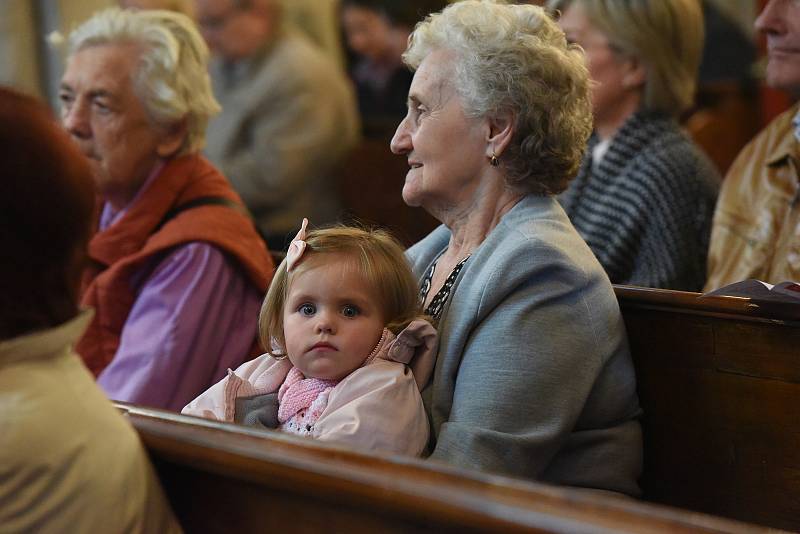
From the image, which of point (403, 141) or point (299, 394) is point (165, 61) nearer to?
point (403, 141)

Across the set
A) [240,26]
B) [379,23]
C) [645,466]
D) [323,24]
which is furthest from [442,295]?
[323,24]

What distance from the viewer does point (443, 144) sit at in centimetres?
225

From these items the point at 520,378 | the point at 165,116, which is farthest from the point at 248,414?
the point at 165,116

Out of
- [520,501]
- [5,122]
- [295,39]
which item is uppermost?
[5,122]

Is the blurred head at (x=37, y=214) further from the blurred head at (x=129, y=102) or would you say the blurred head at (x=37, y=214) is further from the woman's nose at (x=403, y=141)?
the blurred head at (x=129, y=102)

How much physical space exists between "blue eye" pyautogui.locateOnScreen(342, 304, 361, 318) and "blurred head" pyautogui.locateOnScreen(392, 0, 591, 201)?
34cm

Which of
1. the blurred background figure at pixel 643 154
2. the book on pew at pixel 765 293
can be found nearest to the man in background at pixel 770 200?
the blurred background figure at pixel 643 154

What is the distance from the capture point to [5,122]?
1.42m

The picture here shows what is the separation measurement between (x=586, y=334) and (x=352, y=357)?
1.36ft

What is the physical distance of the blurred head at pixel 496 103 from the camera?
7.12ft

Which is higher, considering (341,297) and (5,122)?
(5,122)

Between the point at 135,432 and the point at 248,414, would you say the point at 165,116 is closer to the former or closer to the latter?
A: the point at 248,414

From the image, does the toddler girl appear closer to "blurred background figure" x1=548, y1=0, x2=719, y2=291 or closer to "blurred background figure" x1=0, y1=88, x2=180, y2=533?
"blurred background figure" x1=0, y1=88, x2=180, y2=533

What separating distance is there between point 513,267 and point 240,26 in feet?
13.3
